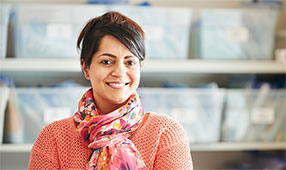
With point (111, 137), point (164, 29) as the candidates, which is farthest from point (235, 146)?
point (111, 137)

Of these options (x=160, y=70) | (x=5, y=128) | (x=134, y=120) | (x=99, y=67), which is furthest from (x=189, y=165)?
(x=5, y=128)

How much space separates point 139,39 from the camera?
0.90m

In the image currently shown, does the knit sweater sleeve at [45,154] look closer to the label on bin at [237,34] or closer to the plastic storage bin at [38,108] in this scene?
the plastic storage bin at [38,108]

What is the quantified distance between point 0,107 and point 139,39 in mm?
1048

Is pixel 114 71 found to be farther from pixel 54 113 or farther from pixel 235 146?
pixel 235 146

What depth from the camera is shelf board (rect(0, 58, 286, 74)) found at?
1.69 meters

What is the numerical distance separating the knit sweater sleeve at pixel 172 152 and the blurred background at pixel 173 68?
823 mm

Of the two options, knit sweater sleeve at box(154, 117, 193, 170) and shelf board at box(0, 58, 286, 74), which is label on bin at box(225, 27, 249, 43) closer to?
shelf board at box(0, 58, 286, 74)

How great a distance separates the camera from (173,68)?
69.7 inches

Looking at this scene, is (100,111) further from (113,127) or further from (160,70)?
(160,70)

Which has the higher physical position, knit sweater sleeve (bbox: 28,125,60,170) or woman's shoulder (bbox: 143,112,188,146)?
woman's shoulder (bbox: 143,112,188,146)

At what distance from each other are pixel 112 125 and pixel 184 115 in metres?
0.97

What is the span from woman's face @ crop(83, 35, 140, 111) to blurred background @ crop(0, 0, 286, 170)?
843 mm

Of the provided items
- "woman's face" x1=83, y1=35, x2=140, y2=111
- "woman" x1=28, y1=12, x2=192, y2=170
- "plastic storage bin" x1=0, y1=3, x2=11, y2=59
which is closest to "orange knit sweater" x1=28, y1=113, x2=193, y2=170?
"woman" x1=28, y1=12, x2=192, y2=170
